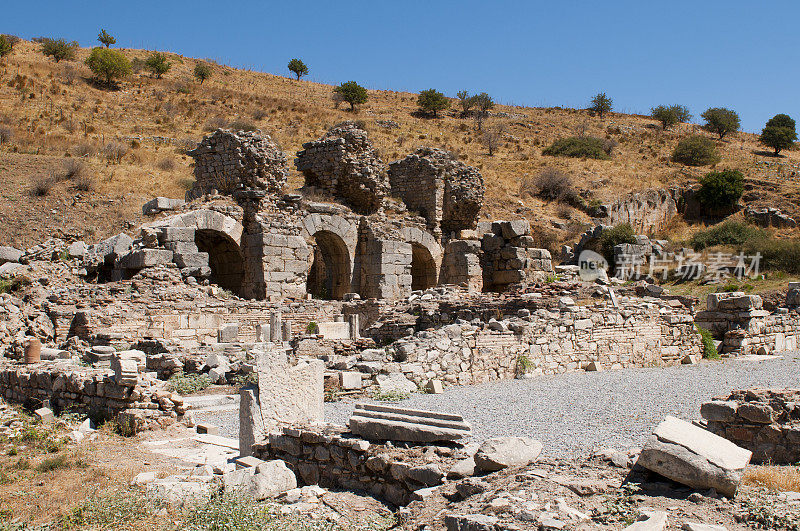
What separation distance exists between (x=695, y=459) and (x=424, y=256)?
1950 cm

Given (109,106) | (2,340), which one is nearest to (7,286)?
(2,340)

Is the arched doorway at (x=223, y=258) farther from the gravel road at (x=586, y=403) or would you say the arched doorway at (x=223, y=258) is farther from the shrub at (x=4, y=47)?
the shrub at (x=4, y=47)

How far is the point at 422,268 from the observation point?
2362 cm

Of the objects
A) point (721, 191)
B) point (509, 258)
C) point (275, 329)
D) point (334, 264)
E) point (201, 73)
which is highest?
point (201, 73)

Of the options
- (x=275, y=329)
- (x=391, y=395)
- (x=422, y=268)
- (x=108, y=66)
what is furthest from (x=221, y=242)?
(x=108, y=66)

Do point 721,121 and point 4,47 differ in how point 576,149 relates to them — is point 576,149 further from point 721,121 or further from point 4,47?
point 4,47

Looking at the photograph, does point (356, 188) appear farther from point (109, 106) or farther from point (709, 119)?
point (709, 119)

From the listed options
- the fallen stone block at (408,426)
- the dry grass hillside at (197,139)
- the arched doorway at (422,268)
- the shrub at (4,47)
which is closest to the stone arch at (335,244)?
the arched doorway at (422,268)

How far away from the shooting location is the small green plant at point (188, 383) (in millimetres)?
9750

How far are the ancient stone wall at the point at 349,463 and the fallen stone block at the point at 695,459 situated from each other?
1573 millimetres

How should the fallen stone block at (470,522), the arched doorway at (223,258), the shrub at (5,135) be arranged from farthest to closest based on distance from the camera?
the shrub at (5,135), the arched doorway at (223,258), the fallen stone block at (470,522)

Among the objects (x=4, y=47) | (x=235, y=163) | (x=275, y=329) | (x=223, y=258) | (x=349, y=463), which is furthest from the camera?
(x=4, y=47)

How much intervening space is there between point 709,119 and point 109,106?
56455 millimetres

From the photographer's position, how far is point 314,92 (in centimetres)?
5641
